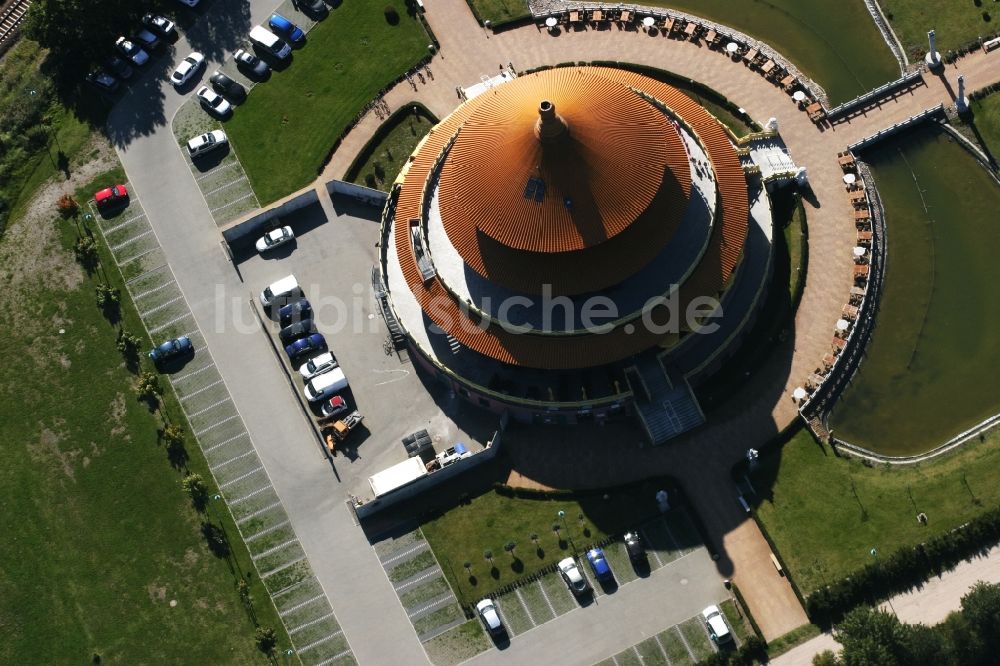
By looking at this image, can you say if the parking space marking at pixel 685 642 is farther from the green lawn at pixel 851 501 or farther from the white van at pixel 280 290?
the white van at pixel 280 290

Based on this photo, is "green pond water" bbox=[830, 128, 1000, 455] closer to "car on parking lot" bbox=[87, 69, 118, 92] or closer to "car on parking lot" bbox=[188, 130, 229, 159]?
"car on parking lot" bbox=[188, 130, 229, 159]

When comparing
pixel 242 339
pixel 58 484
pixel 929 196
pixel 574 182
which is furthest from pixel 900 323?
pixel 58 484

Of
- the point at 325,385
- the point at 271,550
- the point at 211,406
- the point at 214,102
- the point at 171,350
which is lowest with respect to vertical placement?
the point at 271,550

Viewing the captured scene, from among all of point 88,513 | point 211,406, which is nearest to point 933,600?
point 211,406

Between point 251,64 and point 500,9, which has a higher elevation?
point 251,64

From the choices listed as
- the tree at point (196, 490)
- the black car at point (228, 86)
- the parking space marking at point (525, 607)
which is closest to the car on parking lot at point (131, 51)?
the black car at point (228, 86)

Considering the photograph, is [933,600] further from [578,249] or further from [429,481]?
[429,481]
